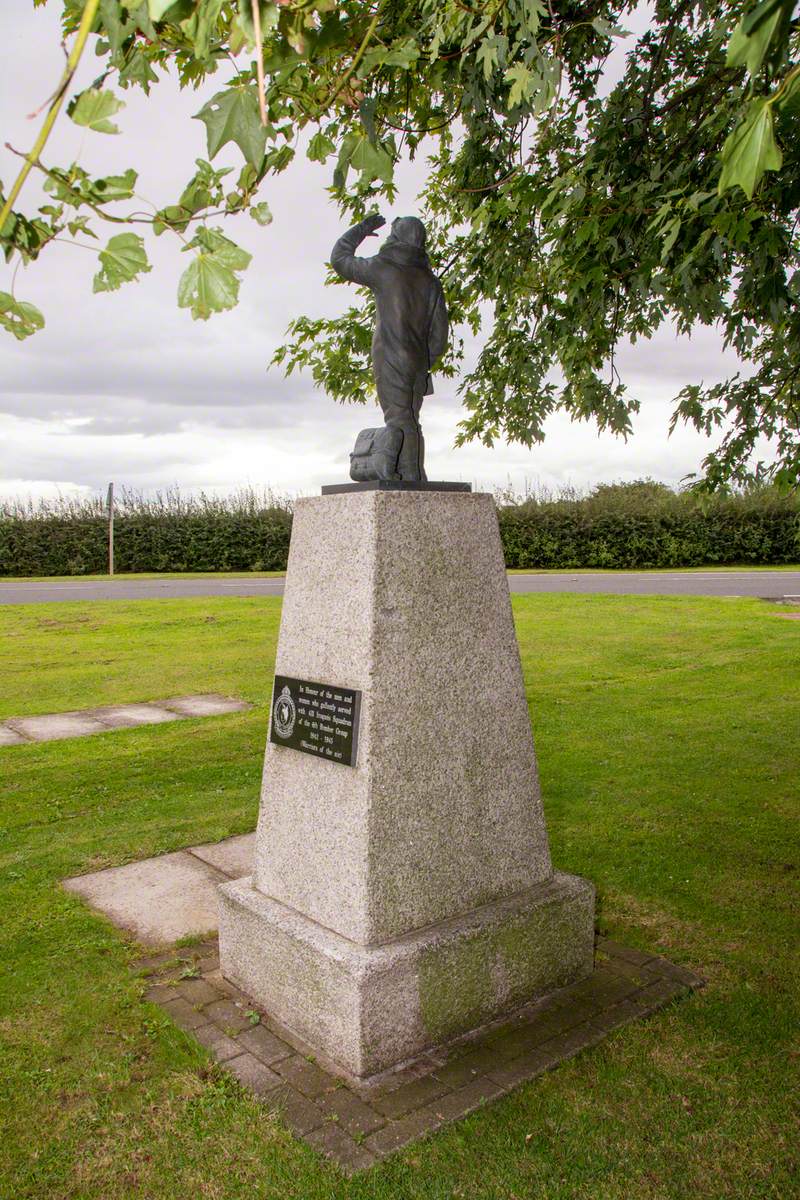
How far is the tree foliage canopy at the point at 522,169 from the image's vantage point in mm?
1657

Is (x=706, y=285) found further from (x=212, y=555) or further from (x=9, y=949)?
(x=212, y=555)

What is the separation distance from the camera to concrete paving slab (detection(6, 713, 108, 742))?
812 cm

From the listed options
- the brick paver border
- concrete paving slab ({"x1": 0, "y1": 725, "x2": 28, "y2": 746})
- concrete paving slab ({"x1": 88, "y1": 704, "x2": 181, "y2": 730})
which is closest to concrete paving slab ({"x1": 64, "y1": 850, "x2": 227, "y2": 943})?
the brick paver border

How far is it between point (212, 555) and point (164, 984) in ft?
79.3

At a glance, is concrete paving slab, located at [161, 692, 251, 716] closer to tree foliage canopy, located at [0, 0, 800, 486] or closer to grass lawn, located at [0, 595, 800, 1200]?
grass lawn, located at [0, 595, 800, 1200]

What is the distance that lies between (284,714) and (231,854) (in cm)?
194

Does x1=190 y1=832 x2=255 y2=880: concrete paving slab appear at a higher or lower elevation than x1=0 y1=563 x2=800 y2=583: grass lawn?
lower

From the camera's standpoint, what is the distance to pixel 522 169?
5777 mm

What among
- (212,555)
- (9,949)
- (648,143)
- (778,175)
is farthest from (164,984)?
(212,555)

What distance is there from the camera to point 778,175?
15.6ft

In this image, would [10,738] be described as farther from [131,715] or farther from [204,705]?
[204,705]

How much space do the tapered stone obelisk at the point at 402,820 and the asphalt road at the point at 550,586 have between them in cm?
1522

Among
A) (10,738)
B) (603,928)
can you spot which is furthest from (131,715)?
(603,928)

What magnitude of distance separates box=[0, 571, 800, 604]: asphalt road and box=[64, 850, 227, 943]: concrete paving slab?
13.6m
